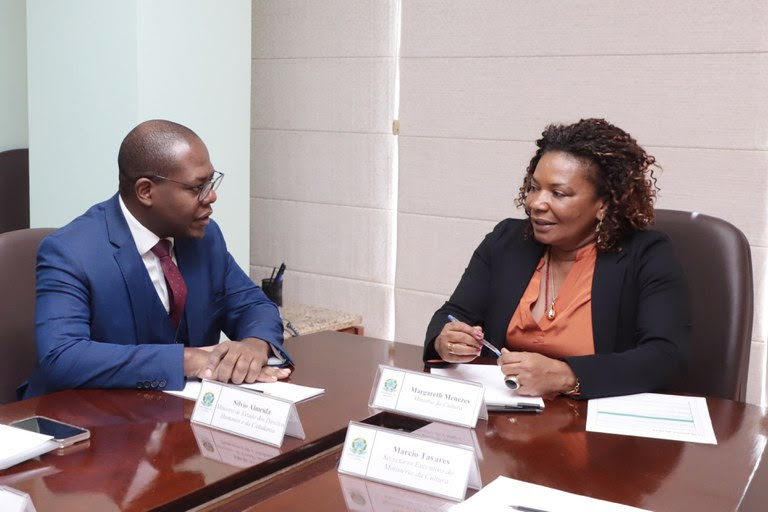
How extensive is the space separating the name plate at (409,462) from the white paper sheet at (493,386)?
16.2 inches

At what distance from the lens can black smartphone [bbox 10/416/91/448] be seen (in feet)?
4.65

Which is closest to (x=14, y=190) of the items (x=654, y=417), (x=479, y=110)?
(x=479, y=110)

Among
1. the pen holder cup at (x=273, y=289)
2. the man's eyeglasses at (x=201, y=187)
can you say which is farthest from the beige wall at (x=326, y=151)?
the man's eyeglasses at (x=201, y=187)

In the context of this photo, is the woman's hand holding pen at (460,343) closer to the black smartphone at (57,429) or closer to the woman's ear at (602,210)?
the woman's ear at (602,210)

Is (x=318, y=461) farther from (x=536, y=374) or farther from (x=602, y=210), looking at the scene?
(x=602, y=210)

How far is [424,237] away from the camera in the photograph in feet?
13.1

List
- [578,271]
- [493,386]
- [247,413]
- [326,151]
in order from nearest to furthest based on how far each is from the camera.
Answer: [247,413] < [493,386] < [578,271] < [326,151]

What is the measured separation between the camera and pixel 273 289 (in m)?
Answer: 4.04

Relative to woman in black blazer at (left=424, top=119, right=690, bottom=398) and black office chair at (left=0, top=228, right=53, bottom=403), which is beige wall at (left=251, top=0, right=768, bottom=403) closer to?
woman in black blazer at (left=424, top=119, right=690, bottom=398)

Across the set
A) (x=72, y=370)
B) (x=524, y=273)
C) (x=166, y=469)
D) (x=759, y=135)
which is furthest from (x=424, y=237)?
(x=166, y=469)

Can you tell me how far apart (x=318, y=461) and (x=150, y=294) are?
732 millimetres

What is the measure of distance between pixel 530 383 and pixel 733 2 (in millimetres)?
2038

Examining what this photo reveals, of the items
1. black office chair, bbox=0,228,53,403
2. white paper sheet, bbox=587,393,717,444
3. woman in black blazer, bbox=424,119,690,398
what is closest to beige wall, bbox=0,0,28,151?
black office chair, bbox=0,228,53,403

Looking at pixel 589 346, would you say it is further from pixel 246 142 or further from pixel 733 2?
pixel 246 142
